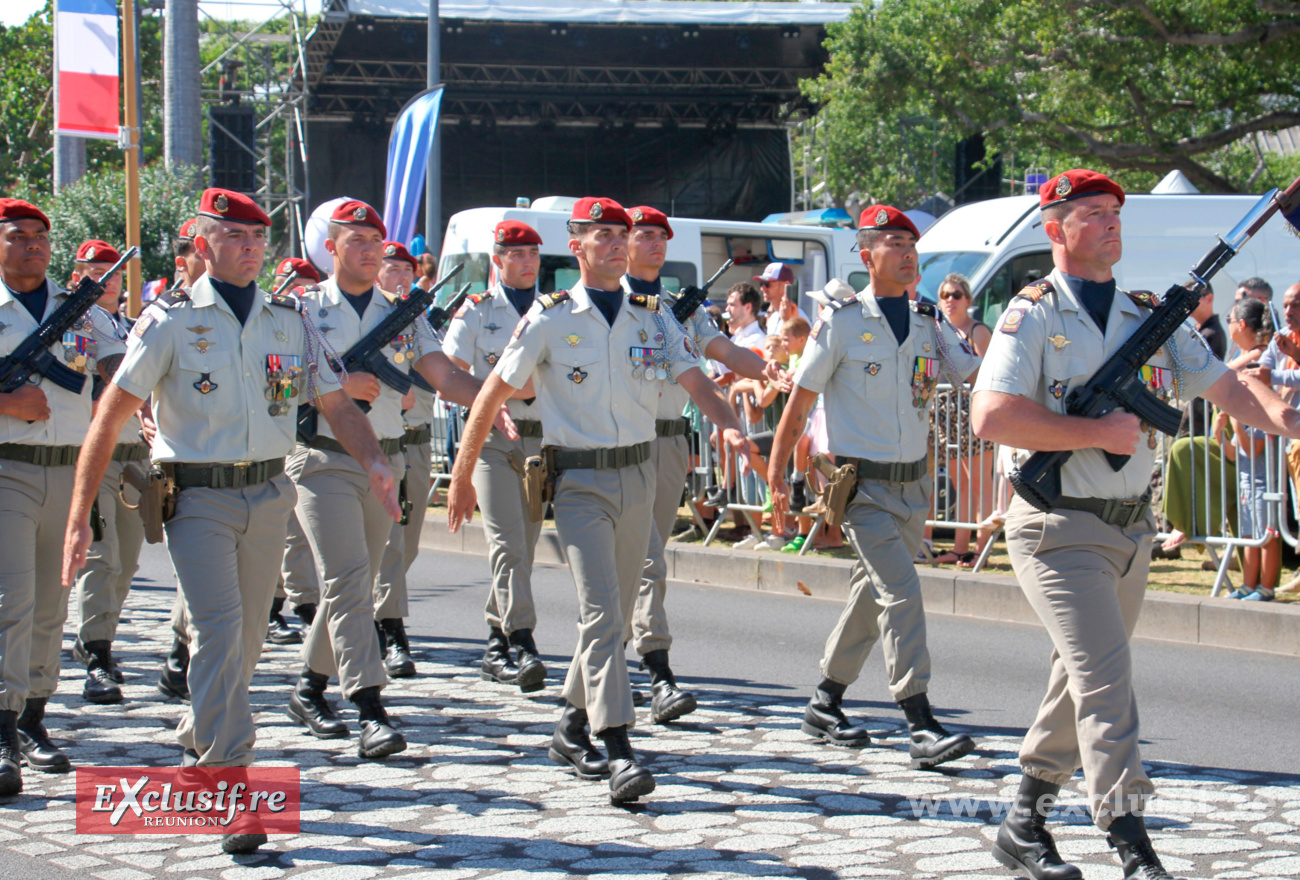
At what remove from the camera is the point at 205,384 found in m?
5.09

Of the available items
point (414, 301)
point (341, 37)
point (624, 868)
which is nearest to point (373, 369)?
point (414, 301)

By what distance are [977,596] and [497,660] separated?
367 cm

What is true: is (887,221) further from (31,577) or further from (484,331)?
(31,577)

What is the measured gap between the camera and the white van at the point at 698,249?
19.0 metres

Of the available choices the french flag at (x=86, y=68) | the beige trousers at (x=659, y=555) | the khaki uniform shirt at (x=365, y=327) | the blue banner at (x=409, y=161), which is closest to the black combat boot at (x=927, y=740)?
the beige trousers at (x=659, y=555)

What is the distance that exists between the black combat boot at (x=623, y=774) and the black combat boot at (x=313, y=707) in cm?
156

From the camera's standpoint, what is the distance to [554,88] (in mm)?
35000

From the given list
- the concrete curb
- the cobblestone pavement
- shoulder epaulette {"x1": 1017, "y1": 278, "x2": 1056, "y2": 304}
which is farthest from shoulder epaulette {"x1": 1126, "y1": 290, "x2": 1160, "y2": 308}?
the concrete curb

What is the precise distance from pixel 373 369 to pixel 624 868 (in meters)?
3.19

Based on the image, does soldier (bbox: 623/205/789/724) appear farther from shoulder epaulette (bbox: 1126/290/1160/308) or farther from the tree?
the tree

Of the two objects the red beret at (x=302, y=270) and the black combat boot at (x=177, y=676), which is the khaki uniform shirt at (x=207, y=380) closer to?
the black combat boot at (x=177, y=676)

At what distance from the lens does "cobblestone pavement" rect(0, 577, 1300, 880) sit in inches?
177

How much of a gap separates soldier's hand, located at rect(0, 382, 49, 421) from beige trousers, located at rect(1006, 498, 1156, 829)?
3777 mm

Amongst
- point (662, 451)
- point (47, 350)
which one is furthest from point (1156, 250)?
point (47, 350)
